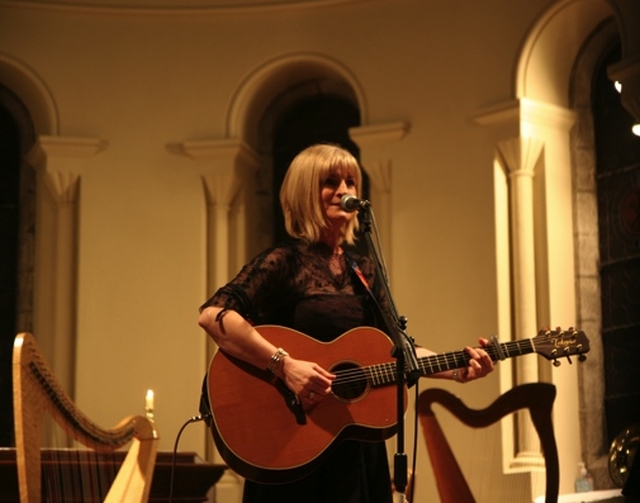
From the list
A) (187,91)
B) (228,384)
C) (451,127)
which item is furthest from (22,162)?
(228,384)

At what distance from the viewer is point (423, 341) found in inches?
299

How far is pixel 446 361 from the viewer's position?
3.94 m

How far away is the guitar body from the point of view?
3916 mm

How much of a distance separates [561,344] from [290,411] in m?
0.90

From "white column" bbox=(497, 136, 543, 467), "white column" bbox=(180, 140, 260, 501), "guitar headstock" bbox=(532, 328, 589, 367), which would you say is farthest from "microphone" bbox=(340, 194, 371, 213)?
"white column" bbox=(180, 140, 260, 501)

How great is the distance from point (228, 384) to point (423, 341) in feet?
12.1

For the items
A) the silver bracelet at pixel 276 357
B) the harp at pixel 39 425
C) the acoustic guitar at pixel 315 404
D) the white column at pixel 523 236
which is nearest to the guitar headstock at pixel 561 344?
the acoustic guitar at pixel 315 404

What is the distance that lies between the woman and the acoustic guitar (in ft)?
0.15

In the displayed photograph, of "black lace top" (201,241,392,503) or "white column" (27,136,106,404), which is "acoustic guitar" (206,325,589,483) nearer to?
"black lace top" (201,241,392,503)

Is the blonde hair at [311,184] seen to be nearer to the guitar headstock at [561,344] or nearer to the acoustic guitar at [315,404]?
the acoustic guitar at [315,404]

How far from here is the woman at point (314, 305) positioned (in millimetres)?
3896

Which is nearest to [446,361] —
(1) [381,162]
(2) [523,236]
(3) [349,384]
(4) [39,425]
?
(3) [349,384]

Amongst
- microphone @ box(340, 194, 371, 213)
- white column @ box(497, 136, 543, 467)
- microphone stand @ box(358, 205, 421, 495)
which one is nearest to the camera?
microphone stand @ box(358, 205, 421, 495)

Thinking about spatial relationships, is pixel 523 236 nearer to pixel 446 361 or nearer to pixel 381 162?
pixel 381 162
